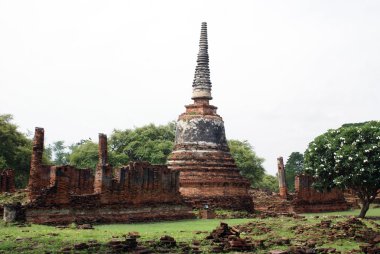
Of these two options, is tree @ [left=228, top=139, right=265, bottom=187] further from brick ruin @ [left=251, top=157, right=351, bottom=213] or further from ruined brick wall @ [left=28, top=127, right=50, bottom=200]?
ruined brick wall @ [left=28, top=127, right=50, bottom=200]

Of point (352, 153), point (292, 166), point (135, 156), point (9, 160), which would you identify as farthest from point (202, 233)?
point (292, 166)

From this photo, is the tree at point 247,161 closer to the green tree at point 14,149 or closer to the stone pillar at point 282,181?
the stone pillar at point 282,181

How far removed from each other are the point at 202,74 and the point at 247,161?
22992 mm

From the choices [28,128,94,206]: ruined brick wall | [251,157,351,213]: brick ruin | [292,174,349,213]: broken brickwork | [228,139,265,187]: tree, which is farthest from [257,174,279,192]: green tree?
[28,128,94,206]: ruined brick wall

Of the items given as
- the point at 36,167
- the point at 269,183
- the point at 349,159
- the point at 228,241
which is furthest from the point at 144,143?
the point at 228,241

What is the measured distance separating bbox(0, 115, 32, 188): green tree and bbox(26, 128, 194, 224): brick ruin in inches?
606

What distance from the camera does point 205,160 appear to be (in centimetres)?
3067

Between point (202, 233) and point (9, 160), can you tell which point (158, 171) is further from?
point (9, 160)

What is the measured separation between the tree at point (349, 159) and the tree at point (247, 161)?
2802 cm

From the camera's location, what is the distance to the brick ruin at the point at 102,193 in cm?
1952

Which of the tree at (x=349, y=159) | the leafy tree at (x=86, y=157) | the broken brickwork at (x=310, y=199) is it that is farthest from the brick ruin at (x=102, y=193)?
the leafy tree at (x=86, y=157)

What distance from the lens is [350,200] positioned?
40688 millimetres

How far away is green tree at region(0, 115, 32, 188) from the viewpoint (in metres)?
38.6

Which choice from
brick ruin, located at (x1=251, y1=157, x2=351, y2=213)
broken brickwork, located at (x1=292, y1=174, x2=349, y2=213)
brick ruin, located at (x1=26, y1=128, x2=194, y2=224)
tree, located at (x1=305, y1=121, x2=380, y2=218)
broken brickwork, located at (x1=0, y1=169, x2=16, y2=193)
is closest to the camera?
brick ruin, located at (x1=26, y1=128, x2=194, y2=224)
